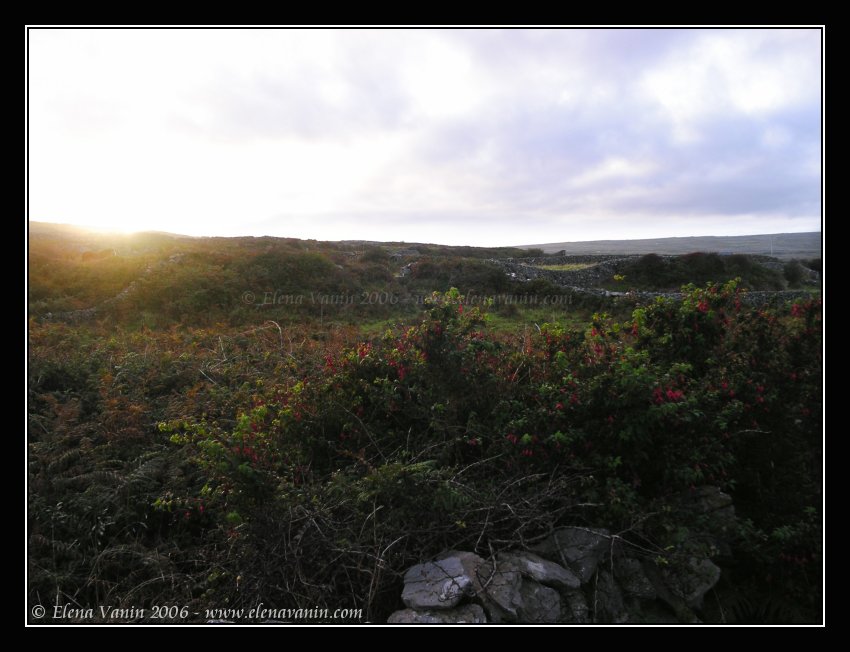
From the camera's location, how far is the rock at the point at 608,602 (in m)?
3.01

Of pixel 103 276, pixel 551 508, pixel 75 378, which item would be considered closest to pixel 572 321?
pixel 551 508

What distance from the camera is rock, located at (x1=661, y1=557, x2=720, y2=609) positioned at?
10.4 ft

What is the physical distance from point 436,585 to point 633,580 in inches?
56.1

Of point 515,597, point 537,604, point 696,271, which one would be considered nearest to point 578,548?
point 537,604

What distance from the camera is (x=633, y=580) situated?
3213 mm

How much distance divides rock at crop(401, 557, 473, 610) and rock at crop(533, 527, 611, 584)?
0.64 meters

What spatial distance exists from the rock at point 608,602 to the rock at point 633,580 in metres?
0.08

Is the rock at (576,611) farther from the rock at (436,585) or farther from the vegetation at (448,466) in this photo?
the rock at (436,585)

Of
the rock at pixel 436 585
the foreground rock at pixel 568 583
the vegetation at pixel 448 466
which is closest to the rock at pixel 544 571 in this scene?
the foreground rock at pixel 568 583

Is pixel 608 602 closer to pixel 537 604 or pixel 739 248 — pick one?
pixel 537 604

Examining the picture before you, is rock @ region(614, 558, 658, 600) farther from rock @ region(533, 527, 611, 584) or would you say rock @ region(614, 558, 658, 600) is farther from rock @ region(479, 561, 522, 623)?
rock @ region(479, 561, 522, 623)

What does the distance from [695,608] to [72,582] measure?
4706 millimetres

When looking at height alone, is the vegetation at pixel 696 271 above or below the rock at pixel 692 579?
above

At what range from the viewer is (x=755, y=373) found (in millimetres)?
4062
